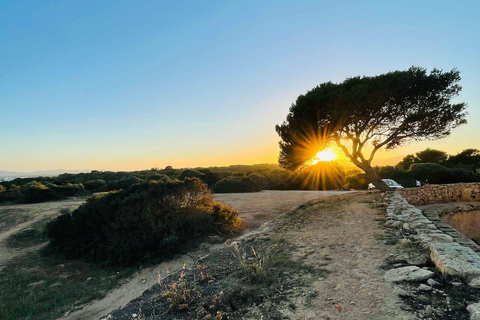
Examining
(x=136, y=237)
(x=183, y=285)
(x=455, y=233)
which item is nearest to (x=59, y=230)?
(x=136, y=237)

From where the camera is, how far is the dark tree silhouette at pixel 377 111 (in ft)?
40.5

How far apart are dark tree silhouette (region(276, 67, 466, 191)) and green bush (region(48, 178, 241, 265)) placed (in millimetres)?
7982

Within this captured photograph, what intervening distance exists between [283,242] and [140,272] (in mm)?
3509

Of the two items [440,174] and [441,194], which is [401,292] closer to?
[441,194]

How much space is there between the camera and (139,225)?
718 cm

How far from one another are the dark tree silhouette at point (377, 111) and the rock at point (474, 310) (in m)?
11.2

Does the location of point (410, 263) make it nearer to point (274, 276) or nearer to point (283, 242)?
point (274, 276)

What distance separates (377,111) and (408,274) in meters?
11.6

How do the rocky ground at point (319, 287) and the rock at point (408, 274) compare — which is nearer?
the rocky ground at point (319, 287)

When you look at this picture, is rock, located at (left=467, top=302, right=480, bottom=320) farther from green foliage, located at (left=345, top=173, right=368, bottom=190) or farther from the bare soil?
green foliage, located at (left=345, top=173, right=368, bottom=190)

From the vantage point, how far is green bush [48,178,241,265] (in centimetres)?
686

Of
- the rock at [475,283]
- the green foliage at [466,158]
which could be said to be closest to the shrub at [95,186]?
the rock at [475,283]

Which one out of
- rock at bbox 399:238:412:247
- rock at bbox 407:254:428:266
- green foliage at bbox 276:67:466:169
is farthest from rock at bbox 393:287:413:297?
green foliage at bbox 276:67:466:169

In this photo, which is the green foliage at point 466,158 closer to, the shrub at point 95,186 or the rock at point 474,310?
the rock at point 474,310
